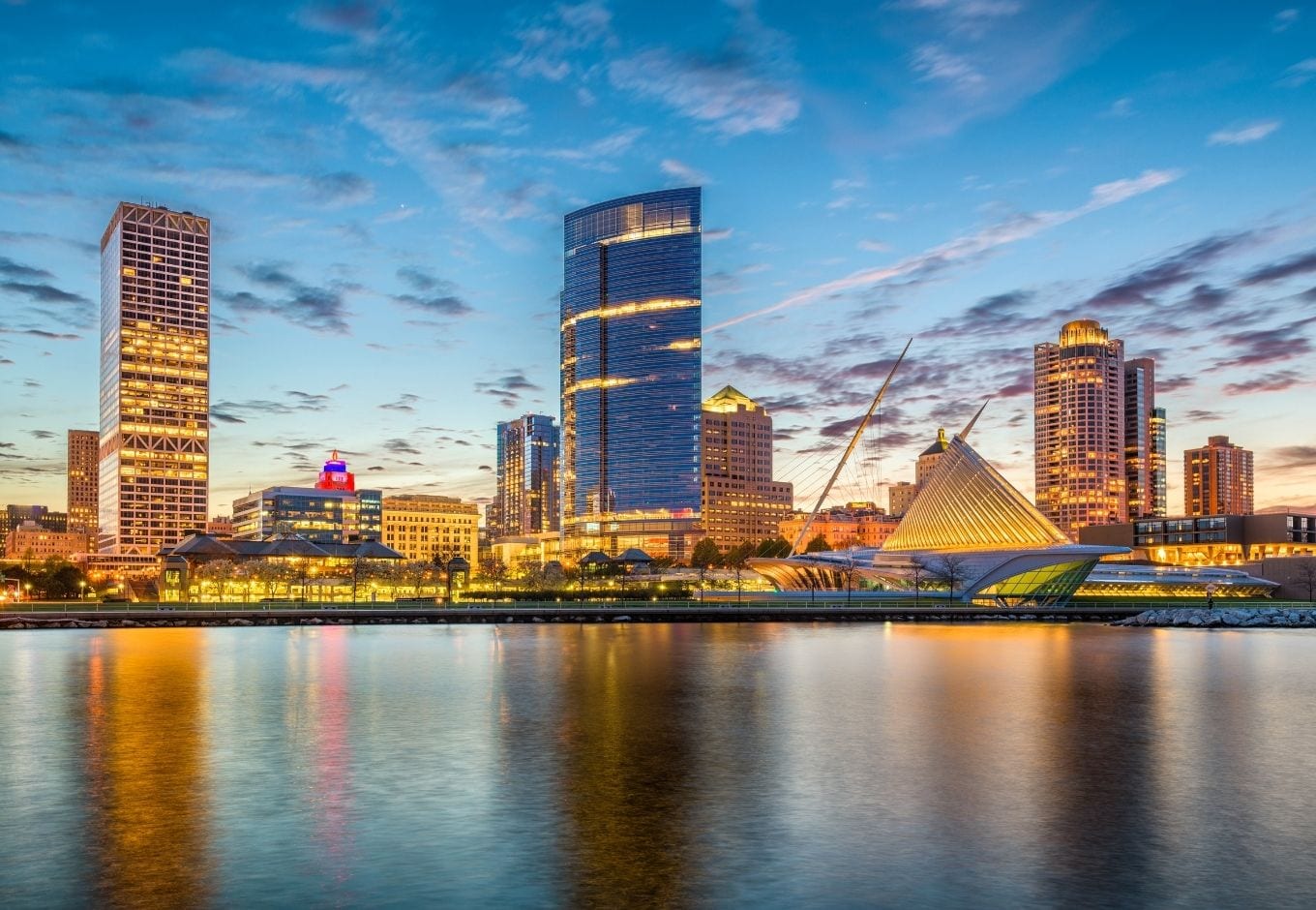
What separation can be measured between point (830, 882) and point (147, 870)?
454 inches

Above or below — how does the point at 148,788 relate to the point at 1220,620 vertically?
above

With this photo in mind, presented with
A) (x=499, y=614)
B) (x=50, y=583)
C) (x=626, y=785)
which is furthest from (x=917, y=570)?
(x=50, y=583)

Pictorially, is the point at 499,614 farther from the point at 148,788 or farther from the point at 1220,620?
the point at 148,788

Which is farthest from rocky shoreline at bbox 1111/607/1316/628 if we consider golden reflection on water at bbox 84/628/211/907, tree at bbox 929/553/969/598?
golden reflection on water at bbox 84/628/211/907

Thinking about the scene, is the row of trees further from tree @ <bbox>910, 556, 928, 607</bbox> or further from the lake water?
tree @ <bbox>910, 556, 928, 607</bbox>

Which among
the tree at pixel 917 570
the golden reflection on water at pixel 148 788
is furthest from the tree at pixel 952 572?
the golden reflection on water at pixel 148 788

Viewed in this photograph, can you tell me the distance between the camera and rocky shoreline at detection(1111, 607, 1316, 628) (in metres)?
108

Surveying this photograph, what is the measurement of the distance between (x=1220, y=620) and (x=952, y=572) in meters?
28.8

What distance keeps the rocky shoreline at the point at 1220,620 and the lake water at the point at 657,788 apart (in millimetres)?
58280

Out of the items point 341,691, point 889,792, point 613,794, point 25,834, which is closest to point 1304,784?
point 889,792

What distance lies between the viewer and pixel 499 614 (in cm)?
11269

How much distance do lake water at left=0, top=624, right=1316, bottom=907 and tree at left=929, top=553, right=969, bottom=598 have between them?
74.5m

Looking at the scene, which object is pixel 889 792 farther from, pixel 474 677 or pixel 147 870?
pixel 474 677

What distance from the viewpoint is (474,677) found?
52.1 metres
